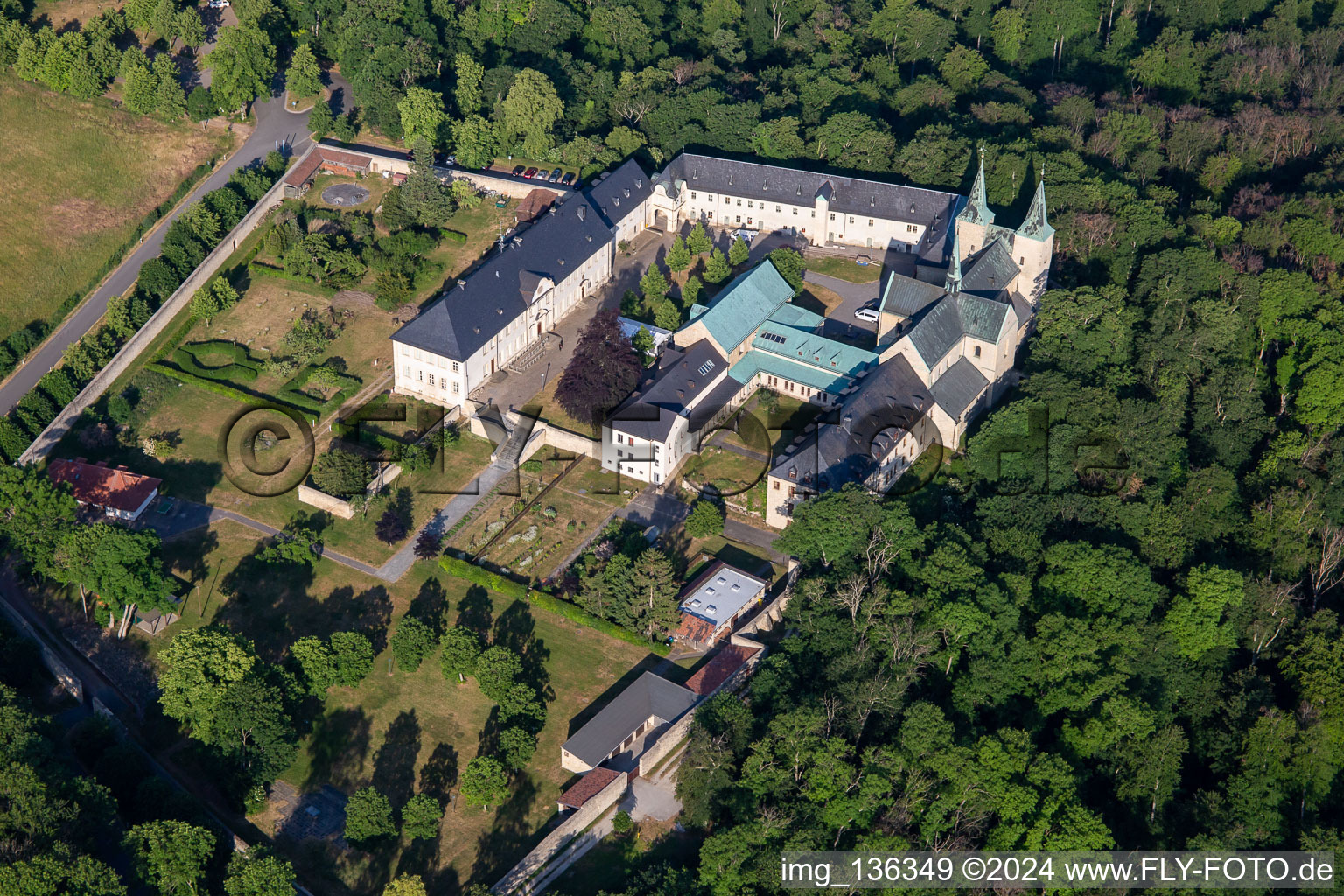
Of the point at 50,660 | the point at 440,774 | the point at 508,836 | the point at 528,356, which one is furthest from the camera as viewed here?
the point at 528,356

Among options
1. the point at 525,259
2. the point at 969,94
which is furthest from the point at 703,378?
the point at 969,94

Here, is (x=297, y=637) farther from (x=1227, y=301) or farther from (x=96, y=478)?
(x=1227, y=301)

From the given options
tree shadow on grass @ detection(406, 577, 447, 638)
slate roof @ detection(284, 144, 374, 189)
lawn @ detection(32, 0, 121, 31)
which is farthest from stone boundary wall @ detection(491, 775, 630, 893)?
lawn @ detection(32, 0, 121, 31)

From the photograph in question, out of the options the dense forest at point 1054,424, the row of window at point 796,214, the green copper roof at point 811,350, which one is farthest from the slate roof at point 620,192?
the green copper roof at point 811,350

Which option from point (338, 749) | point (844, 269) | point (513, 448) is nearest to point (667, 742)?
point (338, 749)

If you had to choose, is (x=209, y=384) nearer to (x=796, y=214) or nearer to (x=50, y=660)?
(x=50, y=660)

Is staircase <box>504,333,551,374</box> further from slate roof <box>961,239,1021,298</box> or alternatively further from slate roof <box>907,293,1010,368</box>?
slate roof <box>961,239,1021,298</box>
